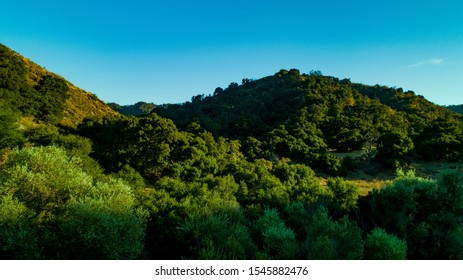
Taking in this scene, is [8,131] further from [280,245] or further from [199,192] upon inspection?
[280,245]

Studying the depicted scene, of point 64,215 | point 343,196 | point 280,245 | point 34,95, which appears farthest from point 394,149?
point 34,95

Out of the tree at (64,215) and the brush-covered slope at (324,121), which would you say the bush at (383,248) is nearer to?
the tree at (64,215)

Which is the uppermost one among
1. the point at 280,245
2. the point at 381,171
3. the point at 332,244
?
the point at 381,171

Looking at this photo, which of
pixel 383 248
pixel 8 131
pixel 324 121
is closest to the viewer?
pixel 383 248

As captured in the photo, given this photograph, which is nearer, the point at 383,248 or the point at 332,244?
the point at 332,244

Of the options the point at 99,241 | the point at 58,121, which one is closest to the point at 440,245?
the point at 99,241

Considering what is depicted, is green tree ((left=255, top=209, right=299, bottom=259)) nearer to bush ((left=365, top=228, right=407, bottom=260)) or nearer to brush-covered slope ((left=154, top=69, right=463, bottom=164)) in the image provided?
bush ((left=365, top=228, right=407, bottom=260))

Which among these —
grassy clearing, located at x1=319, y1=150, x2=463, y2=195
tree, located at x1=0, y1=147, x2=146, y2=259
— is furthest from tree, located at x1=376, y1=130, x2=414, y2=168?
tree, located at x1=0, y1=147, x2=146, y2=259

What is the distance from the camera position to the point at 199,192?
31469 mm

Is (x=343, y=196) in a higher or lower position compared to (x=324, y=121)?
lower

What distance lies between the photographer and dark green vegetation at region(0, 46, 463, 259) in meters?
18.5

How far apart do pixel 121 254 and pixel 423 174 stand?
5480 centimetres

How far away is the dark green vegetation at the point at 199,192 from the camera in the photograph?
60.6ft

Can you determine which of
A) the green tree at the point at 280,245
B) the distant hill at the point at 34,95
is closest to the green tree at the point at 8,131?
the distant hill at the point at 34,95
